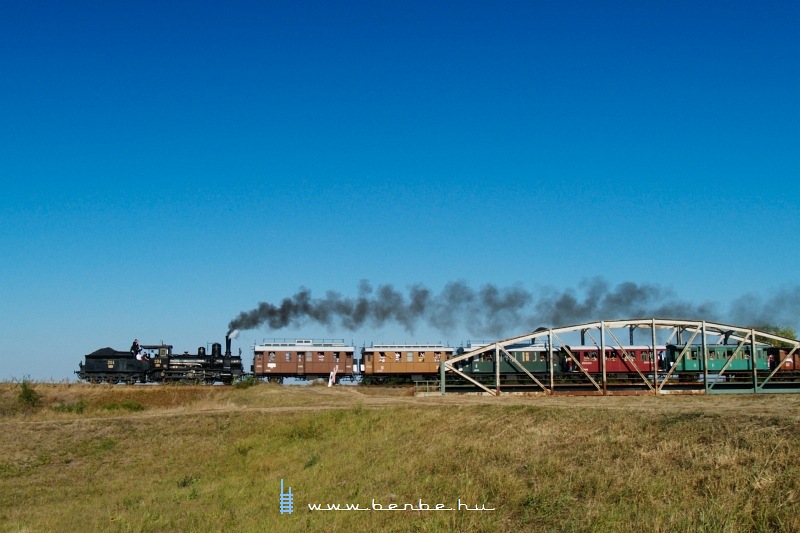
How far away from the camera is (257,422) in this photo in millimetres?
37219

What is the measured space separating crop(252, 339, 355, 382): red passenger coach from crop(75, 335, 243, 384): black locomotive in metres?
3.68

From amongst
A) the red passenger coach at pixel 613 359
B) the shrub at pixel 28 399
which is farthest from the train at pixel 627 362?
the shrub at pixel 28 399

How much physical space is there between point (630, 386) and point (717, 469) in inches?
1454

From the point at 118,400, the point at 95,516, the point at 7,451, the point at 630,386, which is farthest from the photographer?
the point at 118,400

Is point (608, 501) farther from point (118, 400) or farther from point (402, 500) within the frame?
point (118, 400)

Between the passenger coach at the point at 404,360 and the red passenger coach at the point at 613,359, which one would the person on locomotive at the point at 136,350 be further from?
the red passenger coach at the point at 613,359

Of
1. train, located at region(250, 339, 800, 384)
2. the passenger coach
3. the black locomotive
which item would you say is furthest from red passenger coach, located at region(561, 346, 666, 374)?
the black locomotive

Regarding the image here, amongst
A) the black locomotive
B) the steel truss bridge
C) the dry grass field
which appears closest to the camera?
the dry grass field

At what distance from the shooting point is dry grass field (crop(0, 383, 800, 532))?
14.3 metres

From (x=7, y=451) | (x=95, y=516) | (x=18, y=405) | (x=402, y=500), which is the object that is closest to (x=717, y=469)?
(x=402, y=500)

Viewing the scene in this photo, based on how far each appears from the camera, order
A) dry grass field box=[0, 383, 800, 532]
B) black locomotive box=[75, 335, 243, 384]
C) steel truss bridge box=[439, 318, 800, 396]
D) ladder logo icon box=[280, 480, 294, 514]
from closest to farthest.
A: dry grass field box=[0, 383, 800, 532] → ladder logo icon box=[280, 480, 294, 514] → steel truss bridge box=[439, 318, 800, 396] → black locomotive box=[75, 335, 243, 384]
